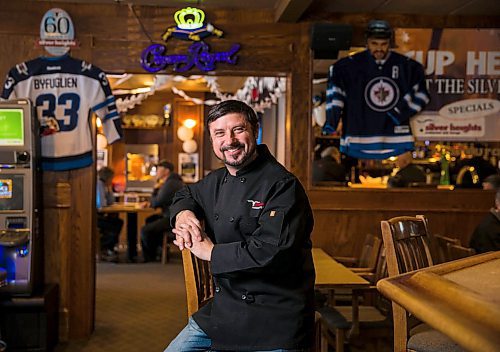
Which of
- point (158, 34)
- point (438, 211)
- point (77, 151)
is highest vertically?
point (158, 34)

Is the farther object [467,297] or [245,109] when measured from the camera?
[245,109]

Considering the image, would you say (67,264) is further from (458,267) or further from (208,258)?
(458,267)

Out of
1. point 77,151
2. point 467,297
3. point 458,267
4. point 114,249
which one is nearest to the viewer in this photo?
point 467,297

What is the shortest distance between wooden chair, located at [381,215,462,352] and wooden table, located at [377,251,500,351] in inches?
16.9

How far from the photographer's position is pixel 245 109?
7.56ft

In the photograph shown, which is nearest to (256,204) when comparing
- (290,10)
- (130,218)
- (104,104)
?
(290,10)

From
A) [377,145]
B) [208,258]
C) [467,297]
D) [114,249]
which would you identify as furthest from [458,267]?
[114,249]

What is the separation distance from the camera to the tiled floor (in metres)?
4.64

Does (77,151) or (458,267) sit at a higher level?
(77,151)

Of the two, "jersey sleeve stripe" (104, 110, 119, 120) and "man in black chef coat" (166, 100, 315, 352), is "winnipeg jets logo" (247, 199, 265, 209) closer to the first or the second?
"man in black chef coat" (166, 100, 315, 352)

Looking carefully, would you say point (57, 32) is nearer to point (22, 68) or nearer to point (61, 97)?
point (22, 68)

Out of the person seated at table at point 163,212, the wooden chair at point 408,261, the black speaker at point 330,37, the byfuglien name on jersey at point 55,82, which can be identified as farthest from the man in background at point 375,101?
the person seated at table at point 163,212

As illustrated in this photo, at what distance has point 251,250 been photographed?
6.84 ft

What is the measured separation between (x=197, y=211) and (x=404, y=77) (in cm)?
309
